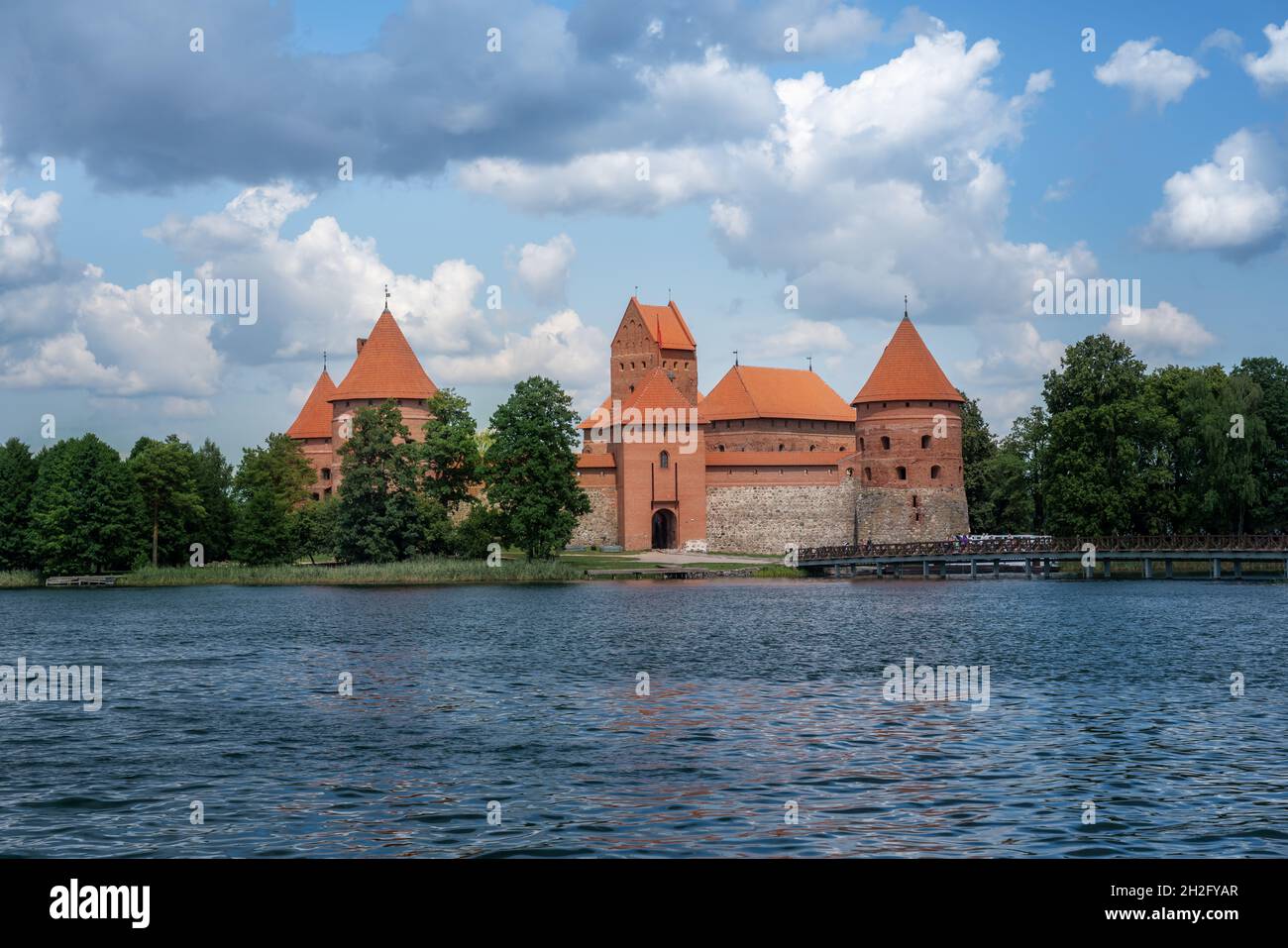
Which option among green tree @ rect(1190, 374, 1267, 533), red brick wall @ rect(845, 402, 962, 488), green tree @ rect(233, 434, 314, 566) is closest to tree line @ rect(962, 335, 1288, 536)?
green tree @ rect(1190, 374, 1267, 533)

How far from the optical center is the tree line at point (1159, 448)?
51719 millimetres

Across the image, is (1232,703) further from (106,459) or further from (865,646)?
(106,459)

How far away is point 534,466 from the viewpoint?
50156mm

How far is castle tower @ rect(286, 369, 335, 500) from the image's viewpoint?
2894 inches

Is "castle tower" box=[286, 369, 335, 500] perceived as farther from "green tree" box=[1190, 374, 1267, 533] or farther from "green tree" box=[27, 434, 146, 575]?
"green tree" box=[1190, 374, 1267, 533]

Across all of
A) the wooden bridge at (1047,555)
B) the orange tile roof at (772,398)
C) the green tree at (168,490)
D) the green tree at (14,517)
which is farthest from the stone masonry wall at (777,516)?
the green tree at (14,517)

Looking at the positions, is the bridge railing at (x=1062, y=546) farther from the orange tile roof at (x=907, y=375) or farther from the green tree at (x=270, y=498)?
the green tree at (x=270, y=498)

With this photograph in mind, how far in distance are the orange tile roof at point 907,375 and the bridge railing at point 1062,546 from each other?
361 inches

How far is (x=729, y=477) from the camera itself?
65438mm

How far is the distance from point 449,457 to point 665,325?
32.3 m

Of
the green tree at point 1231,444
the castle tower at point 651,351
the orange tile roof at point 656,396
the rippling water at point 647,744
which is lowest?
the rippling water at point 647,744

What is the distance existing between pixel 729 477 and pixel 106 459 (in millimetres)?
29716

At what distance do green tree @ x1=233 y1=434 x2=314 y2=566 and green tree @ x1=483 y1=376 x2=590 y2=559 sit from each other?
1055 centimetres
